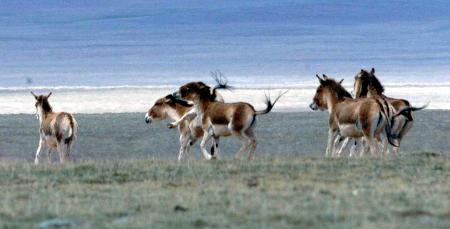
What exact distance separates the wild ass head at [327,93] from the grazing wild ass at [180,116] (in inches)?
65.5

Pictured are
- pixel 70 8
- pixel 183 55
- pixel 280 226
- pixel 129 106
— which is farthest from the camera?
pixel 70 8

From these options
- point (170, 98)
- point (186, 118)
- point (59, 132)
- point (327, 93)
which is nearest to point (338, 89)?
point (327, 93)

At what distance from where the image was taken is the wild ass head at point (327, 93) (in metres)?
20.8

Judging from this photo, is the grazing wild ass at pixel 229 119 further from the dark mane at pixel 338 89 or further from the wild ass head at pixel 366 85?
the wild ass head at pixel 366 85

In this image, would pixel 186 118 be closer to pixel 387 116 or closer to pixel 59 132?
pixel 59 132

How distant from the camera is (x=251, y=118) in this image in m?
19.9

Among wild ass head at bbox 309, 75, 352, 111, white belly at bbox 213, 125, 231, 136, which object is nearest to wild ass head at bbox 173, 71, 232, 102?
white belly at bbox 213, 125, 231, 136

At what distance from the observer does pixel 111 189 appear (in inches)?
594

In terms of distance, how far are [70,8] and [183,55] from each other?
46.4 meters

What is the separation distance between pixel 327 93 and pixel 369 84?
1309 mm

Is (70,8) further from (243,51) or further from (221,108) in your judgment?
(221,108)

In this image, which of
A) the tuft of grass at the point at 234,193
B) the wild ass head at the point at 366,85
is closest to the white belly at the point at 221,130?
the tuft of grass at the point at 234,193

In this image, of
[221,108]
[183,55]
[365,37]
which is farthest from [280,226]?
[365,37]

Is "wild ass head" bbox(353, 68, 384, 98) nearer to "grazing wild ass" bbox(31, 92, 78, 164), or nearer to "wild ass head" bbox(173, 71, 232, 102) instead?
"wild ass head" bbox(173, 71, 232, 102)
